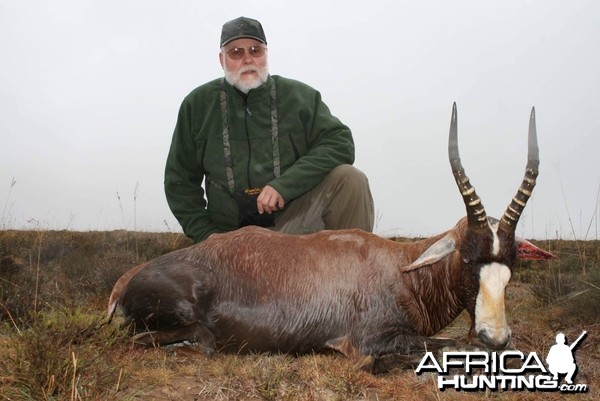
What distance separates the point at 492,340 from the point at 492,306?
21cm

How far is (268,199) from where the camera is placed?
5.50 metres

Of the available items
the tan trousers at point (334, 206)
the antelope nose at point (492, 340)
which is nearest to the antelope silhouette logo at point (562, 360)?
the antelope nose at point (492, 340)

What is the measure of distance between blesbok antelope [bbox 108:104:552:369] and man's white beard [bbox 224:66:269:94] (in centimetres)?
221

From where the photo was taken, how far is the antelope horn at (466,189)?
13.1 ft

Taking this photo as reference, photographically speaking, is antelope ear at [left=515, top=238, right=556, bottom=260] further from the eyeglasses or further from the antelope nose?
the eyeglasses

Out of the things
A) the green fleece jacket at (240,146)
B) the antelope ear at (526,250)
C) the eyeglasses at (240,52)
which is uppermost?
the eyeglasses at (240,52)

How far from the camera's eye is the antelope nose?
3.86 m

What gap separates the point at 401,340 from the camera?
→ 4.30 metres

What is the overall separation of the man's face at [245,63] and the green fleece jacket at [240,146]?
0.09 metres

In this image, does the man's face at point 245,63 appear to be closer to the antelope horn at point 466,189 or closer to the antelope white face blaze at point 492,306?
the antelope horn at point 466,189

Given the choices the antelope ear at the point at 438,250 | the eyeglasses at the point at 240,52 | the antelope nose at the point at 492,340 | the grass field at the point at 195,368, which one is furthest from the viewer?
the eyeglasses at the point at 240,52

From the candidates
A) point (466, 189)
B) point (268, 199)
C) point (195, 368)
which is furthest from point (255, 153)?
point (195, 368)

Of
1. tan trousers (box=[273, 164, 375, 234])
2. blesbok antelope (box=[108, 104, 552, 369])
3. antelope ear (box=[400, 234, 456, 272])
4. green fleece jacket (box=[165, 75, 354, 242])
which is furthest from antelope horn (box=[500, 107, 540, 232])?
green fleece jacket (box=[165, 75, 354, 242])

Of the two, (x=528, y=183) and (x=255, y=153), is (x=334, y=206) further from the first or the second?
(x=528, y=183)
